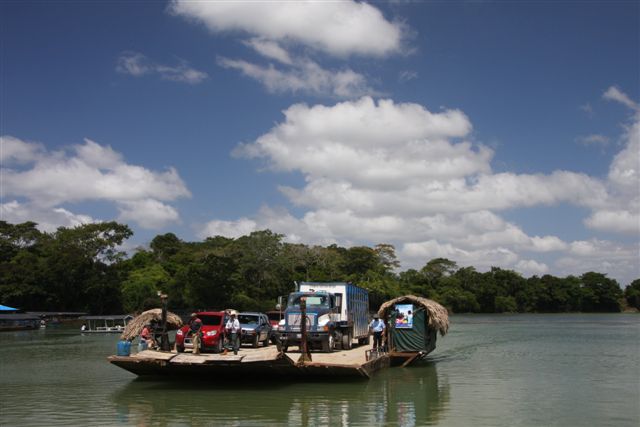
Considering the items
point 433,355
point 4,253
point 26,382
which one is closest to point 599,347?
point 433,355

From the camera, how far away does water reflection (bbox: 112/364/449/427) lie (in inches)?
636

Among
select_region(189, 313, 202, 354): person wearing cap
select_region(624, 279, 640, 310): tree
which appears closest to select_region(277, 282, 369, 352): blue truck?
select_region(189, 313, 202, 354): person wearing cap

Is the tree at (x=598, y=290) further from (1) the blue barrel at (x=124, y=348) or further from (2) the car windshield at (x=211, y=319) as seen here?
(1) the blue barrel at (x=124, y=348)

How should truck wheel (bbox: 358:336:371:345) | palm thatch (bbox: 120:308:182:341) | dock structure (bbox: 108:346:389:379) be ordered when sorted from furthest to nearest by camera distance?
truck wheel (bbox: 358:336:371:345), palm thatch (bbox: 120:308:182:341), dock structure (bbox: 108:346:389:379)

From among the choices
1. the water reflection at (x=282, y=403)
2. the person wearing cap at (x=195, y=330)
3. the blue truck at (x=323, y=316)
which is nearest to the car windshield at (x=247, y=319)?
the blue truck at (x=323, y=316)

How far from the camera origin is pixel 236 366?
774 inches

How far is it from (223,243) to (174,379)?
83.8 m

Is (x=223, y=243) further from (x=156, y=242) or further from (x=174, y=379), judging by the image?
(x=174, y=379)

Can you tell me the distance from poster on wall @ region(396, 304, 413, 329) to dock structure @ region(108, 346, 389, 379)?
5637 millimetres

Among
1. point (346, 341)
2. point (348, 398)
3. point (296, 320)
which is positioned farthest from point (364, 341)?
point (348, 398)

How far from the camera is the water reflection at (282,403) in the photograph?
1616 cm

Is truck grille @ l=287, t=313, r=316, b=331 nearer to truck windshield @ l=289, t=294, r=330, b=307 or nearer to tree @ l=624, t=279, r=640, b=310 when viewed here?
truck windshield @ l=289, t=294, r=330, b=307

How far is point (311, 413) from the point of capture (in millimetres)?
16984

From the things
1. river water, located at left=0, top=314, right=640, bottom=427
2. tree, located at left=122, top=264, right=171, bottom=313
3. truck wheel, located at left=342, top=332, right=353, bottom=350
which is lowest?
river water, located at left=0, top=314, right=640, bottom=427
